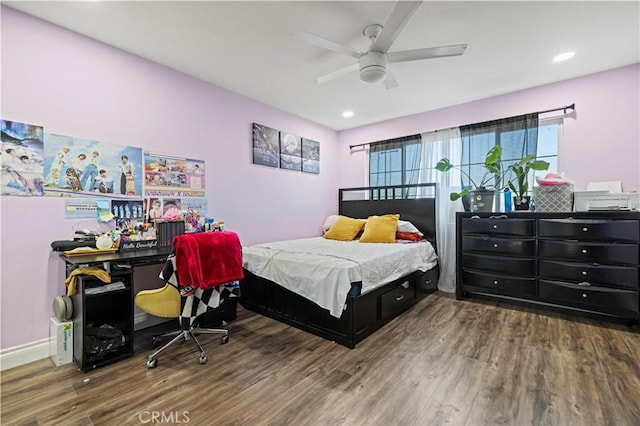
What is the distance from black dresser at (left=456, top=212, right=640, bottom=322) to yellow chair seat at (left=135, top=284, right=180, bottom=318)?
124 inches

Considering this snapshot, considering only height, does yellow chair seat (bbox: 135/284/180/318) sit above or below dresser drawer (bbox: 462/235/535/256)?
below

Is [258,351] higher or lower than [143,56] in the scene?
lower

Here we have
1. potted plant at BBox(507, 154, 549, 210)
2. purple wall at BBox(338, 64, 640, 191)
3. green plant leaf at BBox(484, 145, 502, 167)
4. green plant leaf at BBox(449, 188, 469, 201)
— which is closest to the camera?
purple wall at BBox(338, 64, 640, 191)

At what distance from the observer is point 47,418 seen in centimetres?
156

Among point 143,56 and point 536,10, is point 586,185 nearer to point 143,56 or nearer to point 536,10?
point 536,10

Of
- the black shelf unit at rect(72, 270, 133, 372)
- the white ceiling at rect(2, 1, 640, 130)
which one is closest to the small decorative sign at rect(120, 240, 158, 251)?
the black shelf unit at rect(72, 270, 133, 372)

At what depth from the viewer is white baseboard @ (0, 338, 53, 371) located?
204 cm

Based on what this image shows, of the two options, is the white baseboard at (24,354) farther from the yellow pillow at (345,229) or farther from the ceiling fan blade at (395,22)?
the ceiling fan blade at (395,22)

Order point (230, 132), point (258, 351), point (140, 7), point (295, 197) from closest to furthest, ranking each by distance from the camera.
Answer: point (140, 7)
point (258, 351)
point (230, 132)
point (295, 197)

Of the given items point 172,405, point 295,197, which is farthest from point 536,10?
point 172,405

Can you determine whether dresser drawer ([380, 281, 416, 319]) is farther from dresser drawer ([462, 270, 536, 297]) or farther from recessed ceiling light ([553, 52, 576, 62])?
recessed ceiling light ([553, 52, 576, 62])

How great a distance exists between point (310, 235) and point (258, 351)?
8.44 ft

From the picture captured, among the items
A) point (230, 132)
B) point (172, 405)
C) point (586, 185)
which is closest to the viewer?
point (172, 405)

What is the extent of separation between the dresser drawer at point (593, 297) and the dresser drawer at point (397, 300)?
1.33 m
